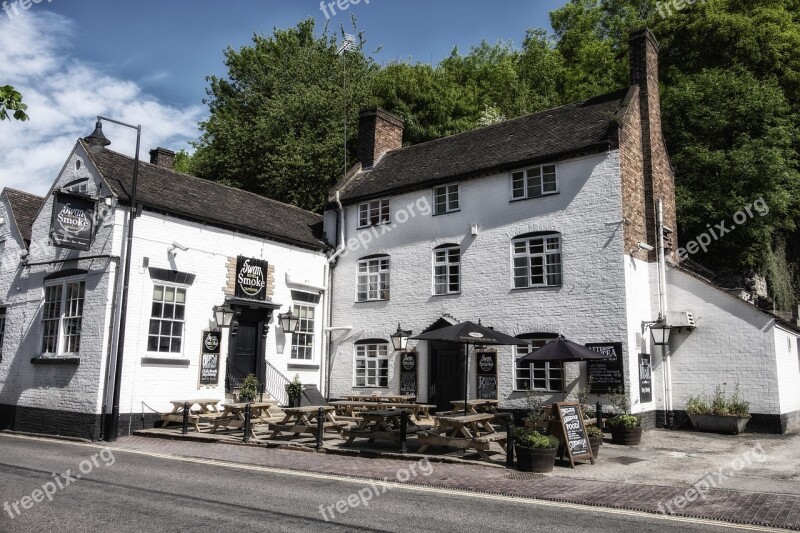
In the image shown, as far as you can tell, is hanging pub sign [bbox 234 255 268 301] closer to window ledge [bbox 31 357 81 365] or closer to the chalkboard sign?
window ledge [bbox 31 357 81 365]

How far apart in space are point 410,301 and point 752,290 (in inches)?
531

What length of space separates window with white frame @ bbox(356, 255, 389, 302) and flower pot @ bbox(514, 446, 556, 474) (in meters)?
10.8

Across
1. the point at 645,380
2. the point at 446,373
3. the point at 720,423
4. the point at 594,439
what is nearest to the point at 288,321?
the point at 446,373

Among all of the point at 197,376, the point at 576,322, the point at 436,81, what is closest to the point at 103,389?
the point at 197,376

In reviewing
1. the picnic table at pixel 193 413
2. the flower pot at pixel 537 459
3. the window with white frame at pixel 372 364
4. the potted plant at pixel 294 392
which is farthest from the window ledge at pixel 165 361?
the flower pot at pixel 537 459

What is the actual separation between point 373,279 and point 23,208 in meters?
11.5

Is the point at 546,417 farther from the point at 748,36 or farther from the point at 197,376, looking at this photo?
the point at 748,36

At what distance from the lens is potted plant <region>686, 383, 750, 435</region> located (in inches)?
632

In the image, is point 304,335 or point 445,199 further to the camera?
point 304,335

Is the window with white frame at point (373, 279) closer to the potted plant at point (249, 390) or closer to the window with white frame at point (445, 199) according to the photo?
the window with white frame at point (445, 199)

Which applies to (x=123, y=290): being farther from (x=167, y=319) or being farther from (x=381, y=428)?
(x=381, y=428)

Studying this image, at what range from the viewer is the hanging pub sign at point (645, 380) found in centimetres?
1662

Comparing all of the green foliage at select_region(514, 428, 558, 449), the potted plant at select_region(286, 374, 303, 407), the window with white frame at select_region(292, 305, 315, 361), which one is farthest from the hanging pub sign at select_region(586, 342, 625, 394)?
the window with white frame at select_region(292, 305, 315, 361)

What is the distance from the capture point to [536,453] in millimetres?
10727
